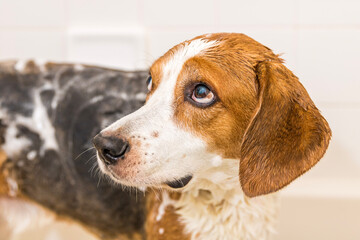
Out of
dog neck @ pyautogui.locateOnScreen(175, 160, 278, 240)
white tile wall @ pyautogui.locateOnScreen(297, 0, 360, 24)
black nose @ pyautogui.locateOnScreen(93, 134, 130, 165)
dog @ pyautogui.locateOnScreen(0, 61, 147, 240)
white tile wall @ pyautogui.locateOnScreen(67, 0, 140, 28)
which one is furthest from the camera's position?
white tile wall @ pyautogui.locateOnScreen(67, 0, 140, 28)

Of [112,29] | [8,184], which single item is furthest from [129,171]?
[112,29]

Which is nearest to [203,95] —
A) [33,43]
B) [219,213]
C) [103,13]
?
[219,213]

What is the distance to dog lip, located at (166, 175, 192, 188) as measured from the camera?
893mm

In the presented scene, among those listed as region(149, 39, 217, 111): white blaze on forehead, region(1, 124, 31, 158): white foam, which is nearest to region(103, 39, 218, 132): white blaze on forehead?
region(149, 39, 217, 111): white blaze on forehead

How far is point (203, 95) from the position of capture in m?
0.86

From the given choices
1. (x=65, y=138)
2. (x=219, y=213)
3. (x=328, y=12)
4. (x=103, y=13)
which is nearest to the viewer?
(x=219, y=213)

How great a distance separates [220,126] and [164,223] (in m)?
0.32

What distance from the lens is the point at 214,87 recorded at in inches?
33.6

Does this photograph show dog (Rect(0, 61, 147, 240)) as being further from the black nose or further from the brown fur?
the black nose

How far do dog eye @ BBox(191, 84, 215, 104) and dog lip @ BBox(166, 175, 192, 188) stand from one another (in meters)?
0.16

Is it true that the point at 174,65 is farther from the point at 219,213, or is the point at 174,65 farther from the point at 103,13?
the point at 103,13

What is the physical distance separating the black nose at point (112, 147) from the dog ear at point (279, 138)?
0.23 metres

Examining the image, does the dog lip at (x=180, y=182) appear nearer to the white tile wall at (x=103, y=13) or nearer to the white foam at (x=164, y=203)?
the white foam at (x=164, y=203)

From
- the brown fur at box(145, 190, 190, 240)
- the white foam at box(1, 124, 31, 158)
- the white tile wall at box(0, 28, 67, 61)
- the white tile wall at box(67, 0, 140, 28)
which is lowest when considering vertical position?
the brown fur at box(145, 190, 190, 240)
